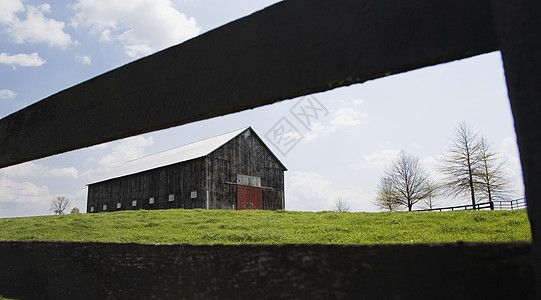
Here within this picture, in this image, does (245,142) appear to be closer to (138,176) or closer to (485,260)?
(138,176)

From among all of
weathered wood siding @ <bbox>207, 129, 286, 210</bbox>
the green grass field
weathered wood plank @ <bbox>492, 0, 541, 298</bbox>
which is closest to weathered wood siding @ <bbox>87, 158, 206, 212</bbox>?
weathered wood siding @ <bbox>207, 129, 286, 210</bbox>

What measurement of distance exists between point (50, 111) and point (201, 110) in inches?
39.0

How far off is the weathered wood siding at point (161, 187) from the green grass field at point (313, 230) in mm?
9959

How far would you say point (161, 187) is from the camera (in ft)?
88.4

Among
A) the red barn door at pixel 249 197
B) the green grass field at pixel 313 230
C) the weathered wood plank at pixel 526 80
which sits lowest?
the green grass field at pixel 313 230

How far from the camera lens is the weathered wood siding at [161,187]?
2489 cm

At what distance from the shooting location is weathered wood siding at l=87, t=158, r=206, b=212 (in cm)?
2489

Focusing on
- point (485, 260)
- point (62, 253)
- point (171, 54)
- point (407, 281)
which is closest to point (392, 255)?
point (407, 281)

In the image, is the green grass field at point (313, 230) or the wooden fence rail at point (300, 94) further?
the green grass field at point (313, 230)

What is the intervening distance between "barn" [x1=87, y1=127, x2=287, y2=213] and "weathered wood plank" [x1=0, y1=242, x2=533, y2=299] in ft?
75.5

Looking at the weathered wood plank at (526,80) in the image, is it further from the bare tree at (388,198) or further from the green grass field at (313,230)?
the bare tree at (388,198)

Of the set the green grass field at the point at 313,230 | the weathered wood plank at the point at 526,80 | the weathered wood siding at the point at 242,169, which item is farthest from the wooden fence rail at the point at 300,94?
the weathered wood siding at the point at 242,169

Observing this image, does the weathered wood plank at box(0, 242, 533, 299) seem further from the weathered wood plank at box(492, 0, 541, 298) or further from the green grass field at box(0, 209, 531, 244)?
the green grass field at box(0, 209, 531, 244)

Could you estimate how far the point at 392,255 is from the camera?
1.01m
